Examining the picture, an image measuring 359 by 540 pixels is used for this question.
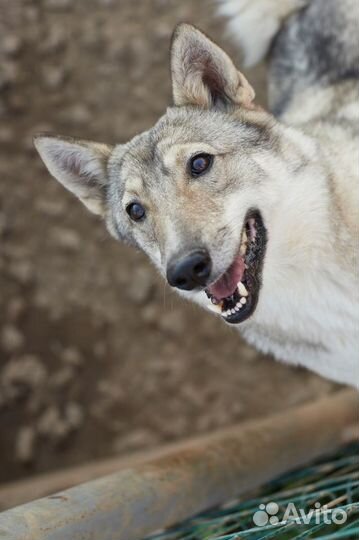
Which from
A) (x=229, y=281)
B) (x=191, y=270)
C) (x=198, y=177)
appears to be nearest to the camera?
(x=191, y=270)

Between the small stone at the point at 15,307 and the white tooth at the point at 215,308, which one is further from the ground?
the small stone at the point at 15,307

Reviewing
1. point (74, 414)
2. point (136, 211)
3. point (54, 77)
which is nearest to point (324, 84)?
point (136, 211)

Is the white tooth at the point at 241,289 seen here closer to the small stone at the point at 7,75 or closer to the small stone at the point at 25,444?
the small stone at the point at 25,444

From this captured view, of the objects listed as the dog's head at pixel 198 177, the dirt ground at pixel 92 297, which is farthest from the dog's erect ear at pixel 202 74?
the dirt ground at pixel 92 297

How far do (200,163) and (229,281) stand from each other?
0.45 meters

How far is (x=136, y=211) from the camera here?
8.83ft

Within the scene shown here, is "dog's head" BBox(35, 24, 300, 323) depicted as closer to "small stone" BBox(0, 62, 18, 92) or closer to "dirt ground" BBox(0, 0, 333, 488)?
"dirt ground" BBox(0, 0, 333, 488)

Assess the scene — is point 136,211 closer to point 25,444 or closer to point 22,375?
point 22,375

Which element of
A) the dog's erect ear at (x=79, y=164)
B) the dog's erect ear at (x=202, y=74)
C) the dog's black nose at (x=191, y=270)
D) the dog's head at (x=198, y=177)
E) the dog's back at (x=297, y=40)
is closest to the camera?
the dog's black nose at (x=191, y=270)

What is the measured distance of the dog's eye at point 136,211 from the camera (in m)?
2.66

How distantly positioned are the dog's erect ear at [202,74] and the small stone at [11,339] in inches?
89.7

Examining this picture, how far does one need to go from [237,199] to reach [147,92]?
2506mm

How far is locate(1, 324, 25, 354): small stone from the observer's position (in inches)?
177

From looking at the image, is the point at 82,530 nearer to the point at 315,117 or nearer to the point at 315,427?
the point at 315,427
